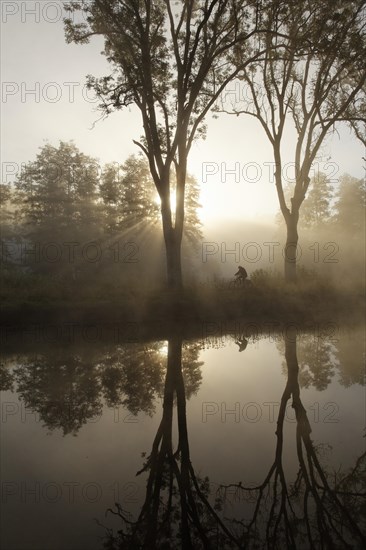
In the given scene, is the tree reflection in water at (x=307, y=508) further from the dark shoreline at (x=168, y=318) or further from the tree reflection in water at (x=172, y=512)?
the dark shoreline at (x=168, y=318)

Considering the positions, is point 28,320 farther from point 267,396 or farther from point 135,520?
point 135,520

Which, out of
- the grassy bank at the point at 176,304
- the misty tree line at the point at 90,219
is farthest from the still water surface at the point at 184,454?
the misty tree line at the point at 90,219

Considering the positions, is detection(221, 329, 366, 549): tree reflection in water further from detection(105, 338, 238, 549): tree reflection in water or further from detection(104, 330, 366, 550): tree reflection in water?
detection(105, 338, 238, 549): tree reflection in water

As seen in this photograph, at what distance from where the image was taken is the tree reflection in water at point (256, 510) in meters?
3.05

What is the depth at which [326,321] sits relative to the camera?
1419 cm

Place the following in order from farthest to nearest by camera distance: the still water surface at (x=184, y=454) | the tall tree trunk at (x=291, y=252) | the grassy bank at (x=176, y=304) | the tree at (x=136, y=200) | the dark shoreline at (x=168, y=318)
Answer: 1. the tree at (x=136, y=200)
2. the tall tree trunk at (x=291, y=252)
3. the grassy bank at (x=176, y=304)
4. the dark shoreline at (x=168, y=318)
5. the still water surface at (x=184, y=454)

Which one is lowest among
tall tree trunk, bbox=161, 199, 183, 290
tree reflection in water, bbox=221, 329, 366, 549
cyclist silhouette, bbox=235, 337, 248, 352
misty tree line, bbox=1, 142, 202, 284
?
tree reflection in water, bbox=221, 329, 366, 549

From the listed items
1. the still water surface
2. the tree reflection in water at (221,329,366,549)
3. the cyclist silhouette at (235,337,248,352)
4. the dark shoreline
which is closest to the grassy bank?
the dark shoreline

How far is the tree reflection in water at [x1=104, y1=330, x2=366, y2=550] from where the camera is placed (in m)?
3.05

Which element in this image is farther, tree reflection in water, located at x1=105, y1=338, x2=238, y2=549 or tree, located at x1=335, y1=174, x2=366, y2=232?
tree, located at x1=335, y1=174, x2=366, y2=232

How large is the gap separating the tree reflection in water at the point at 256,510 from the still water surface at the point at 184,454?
12mm

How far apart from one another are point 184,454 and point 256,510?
1.21 m

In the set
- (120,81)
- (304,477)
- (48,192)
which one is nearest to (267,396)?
(304,477)

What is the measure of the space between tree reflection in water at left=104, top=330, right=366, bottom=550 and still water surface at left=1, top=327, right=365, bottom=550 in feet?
0.04
